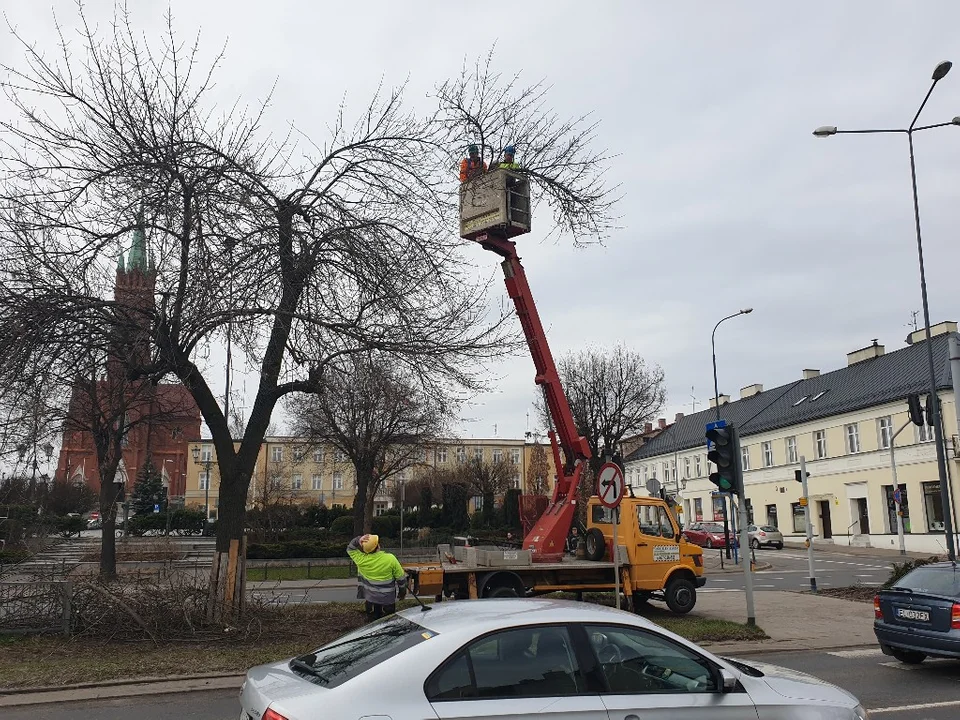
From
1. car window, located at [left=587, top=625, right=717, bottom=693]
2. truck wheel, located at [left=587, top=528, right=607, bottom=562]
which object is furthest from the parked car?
car window, located at [left=587, top=625, right=717, bottom=693]

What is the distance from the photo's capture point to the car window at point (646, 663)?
15.0 feet

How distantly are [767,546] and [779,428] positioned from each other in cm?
1106

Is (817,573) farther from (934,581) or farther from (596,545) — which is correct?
(934,581)

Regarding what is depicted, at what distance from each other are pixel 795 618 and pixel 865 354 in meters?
41.4

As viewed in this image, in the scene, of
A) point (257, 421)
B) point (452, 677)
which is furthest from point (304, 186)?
point (452, 677)

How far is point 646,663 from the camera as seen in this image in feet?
15.4

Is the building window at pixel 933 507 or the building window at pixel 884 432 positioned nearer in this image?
the building window at pixel 933 507

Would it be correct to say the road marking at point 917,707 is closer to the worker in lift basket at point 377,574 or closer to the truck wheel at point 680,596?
the worker in lift basket at point 377,574

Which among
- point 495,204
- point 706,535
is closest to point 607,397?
point 706,535

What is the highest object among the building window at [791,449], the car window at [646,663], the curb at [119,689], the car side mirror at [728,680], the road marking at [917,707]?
the building window at [791,449]

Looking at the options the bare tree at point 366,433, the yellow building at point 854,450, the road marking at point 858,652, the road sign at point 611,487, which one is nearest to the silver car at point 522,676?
the road sign at point 611,487

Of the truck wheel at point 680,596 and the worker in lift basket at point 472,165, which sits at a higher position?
the worker in lift basket at point 472,165

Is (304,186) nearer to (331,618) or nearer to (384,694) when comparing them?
(331,618)

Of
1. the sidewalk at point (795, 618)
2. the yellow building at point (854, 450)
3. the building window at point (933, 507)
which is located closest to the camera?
the sidewalk at point (795, 618)
